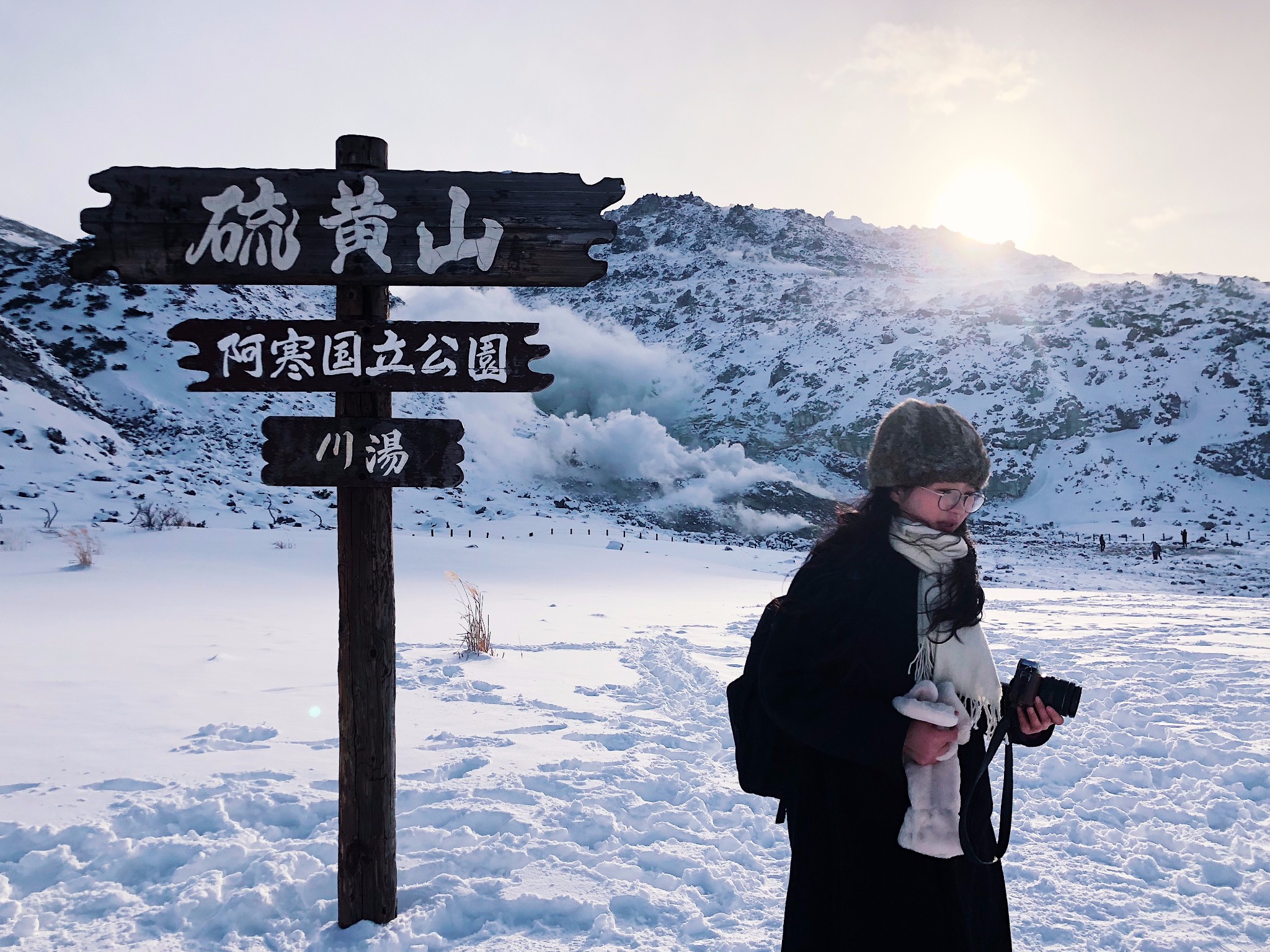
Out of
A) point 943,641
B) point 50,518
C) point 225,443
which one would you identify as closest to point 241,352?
point 943,641

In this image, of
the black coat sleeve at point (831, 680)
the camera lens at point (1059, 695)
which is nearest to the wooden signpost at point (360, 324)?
the black coat sleeve at point (831, 680)

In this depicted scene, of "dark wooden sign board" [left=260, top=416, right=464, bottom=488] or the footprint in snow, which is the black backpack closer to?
"dark wooden sign board" [left=260, top=416, right=464, bottom=488]

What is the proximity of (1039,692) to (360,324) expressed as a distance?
2337mm

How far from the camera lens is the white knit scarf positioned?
1.64 meters

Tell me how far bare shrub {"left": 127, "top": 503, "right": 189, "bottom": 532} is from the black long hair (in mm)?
14905

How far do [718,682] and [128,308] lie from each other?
33.8 meters

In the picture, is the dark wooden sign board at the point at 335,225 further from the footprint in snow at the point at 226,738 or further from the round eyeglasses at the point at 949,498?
the footprint in snow at the point at 226,738

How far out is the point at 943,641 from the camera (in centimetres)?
165

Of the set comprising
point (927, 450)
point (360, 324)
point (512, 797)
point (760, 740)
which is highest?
point (360, 324)

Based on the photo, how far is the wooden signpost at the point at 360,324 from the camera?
2.63 meters

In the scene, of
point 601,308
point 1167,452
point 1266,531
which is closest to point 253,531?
point 1266,531

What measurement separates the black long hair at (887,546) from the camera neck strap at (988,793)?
0.88 feet

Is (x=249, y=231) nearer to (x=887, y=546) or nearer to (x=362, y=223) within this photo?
(x=362, y=223)

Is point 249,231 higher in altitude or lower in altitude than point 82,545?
higher
